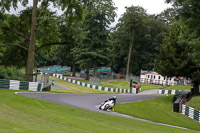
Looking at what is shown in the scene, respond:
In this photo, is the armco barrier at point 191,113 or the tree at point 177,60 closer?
the armco barrier at point 191,113

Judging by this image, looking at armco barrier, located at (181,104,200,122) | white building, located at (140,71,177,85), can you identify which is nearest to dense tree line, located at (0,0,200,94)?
armco barrier, located at (181,104,200,122)

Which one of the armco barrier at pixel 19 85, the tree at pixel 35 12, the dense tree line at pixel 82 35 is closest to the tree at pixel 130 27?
the dense tree line at pixel 82 35

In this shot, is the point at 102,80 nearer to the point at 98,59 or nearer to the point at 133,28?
the point at 98,59

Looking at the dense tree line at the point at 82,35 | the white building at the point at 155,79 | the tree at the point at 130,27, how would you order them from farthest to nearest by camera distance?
the tree at the point at 130,27, the white building at the point at 155,79, the dense tree line at the point at 82,35

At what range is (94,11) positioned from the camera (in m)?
60.4

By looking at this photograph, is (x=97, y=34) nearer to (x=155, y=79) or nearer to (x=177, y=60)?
(x=155, y=79)

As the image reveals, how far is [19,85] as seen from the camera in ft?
73.9

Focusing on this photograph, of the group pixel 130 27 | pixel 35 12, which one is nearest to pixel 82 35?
pixel 35 12

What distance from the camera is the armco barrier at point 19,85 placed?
21000 mm

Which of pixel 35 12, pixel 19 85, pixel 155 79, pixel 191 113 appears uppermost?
pixel 35 12

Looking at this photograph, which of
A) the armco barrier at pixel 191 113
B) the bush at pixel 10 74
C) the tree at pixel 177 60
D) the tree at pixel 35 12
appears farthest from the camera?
the tree at pixel 177 60

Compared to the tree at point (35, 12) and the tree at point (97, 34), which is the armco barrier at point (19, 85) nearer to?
the tree at point (35, 12)

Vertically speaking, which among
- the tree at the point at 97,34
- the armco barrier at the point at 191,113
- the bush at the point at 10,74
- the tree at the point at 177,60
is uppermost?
the tree at the point at 97,34

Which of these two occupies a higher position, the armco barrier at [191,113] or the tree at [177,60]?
the tree at [177,60]
